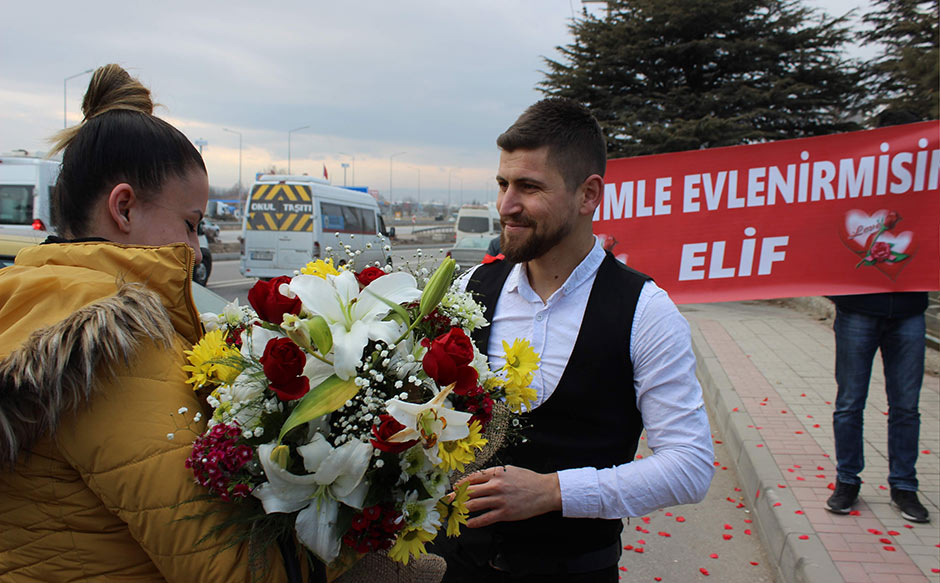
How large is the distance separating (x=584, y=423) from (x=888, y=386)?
3375mm

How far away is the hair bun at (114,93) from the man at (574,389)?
994mm

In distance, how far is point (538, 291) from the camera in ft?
6.87

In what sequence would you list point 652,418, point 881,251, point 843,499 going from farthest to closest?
point 881,251, point 843,499, point 652,418

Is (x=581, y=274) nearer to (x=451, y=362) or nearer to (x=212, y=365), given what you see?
(x=451, y=362)

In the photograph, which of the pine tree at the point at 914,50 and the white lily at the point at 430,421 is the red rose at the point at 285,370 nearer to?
the white lily at the point at 430,421

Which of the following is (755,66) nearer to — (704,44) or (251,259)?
(704,44)

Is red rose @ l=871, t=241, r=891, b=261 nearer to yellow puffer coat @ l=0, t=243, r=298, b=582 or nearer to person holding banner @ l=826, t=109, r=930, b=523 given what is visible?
person holding banner @ l=826, t=109, r=930, b=523

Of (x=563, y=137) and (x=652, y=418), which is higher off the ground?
(x=563, y=137)

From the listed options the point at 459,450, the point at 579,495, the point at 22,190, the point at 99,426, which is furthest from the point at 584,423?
the point at 22,190


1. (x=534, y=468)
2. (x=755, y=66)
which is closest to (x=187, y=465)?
(x=534, y=468)

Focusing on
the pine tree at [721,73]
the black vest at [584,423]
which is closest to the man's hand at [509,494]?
the black vest at [584,423]

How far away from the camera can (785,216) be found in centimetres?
526

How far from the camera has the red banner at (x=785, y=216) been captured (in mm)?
4578

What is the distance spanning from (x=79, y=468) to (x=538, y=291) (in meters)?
1.39
